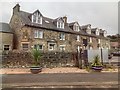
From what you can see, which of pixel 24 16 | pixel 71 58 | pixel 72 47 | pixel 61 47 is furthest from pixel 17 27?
pixel 71 58

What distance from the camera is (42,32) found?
37.3m

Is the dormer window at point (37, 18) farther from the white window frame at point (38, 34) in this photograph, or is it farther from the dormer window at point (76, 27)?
the dormer window at point (76, 27)

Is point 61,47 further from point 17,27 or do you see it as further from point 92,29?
point 92,29

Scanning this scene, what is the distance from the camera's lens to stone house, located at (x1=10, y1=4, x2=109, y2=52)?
Result: 3491 cm

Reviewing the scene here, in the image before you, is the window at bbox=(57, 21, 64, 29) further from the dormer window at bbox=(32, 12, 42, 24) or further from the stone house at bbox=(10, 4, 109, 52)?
the dormer window at bbox=(32, 12, 42, 24)

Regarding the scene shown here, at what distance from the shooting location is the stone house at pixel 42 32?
34.9 metres

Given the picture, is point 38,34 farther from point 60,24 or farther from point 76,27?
point 76,27

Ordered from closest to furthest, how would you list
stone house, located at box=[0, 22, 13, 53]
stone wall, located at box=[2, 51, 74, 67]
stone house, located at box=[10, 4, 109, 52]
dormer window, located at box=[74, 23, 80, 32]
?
stone wall, located at box=[2, 51, 74, 67] → stone house, located at box=[0, 22, 13, 53] → stone house, located at box=[10, 4, 109, 52] → dormer window, located at box=[74, 23, 80, 32]

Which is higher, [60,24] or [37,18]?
[37,18]

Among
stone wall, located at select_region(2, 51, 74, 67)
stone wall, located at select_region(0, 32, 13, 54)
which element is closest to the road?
stone wall, located at select_region(2, 51, 74, 67)

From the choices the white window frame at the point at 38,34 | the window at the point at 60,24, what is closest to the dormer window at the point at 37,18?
the white window frame at the point at 38,34

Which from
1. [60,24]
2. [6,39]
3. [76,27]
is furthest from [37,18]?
[76,27]

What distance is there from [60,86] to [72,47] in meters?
32.6

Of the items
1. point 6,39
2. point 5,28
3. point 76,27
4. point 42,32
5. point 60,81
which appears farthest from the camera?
point 76,27
